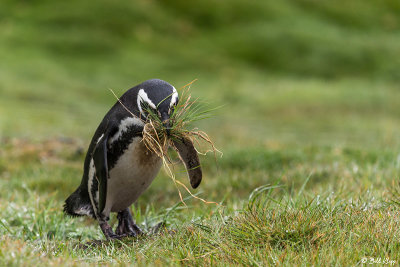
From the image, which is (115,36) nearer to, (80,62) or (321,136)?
(80,62)

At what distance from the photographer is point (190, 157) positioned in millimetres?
4750

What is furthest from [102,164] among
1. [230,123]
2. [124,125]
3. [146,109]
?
[230,123]

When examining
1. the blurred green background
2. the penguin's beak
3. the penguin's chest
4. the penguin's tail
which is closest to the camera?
the penguin's beak

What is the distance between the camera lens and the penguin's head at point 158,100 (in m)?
4.27

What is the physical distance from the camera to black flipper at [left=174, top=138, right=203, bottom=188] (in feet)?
15.2

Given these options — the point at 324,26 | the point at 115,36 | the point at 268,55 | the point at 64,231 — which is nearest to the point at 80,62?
the point at 115,36

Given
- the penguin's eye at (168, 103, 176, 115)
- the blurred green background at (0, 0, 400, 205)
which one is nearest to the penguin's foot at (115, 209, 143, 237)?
the penguin's eye at (168, 103, 176, 115)

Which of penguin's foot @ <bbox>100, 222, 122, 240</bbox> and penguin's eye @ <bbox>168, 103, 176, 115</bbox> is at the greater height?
penguin's eye @ <bbox>168, 103, 176, 115</bbox>

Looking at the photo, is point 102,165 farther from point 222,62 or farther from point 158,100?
point 222,62

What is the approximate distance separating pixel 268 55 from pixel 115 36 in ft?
35.3

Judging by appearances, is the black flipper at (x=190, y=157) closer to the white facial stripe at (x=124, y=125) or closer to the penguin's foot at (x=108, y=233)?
the white facial stripe at (x=124, y=125)

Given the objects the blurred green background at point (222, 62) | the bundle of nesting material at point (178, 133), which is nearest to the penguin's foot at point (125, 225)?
the bundle of nesting material at point (178, 133)

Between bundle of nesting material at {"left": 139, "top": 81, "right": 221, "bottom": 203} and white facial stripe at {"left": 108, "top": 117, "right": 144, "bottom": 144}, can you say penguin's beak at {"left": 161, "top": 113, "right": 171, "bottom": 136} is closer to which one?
bundle of nesting material at {"left": 139, "top": 81, "right": 221, "bottom": 203}

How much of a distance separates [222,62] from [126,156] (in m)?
29.3
